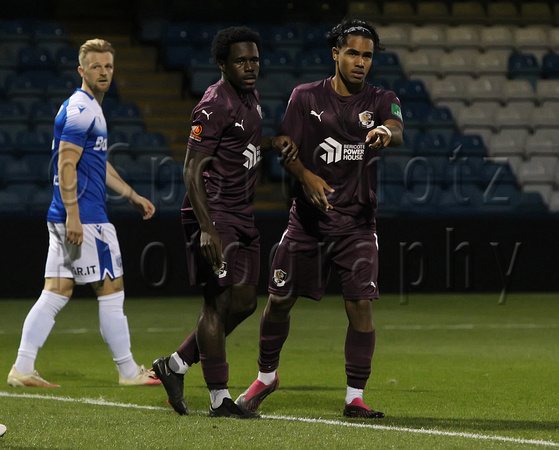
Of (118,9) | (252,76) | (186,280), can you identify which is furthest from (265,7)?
(252,76)

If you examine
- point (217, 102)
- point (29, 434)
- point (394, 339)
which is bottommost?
point (394, 339)

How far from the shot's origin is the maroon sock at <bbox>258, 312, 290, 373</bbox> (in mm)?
5816

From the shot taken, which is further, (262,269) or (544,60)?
(544,60)

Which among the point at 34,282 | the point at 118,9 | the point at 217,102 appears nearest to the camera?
the point at 217,102

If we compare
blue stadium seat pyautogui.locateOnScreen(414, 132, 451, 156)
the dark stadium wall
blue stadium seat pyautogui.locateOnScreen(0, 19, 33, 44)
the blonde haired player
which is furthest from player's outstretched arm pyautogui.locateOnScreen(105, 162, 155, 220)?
blue stadium seat pyautogui.locateOnScreen(0, 19, 33, 44)

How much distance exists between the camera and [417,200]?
13.5 meters

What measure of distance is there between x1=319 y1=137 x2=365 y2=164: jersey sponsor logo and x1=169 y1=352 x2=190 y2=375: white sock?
1.35m

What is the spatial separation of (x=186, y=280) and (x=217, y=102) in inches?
286

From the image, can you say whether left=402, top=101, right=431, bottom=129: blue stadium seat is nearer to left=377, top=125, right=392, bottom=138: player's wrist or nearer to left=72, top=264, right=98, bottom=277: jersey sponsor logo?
left=72, top=264, right=98, bottom=277: jersey sponsor logo

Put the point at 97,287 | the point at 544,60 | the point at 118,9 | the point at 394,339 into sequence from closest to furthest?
1. the point at 97,287
2. the point at 394,339
3. the point at 544,60
4. the point at 118,9

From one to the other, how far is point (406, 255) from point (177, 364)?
7.35 meters

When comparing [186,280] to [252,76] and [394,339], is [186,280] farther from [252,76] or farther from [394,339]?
[252,76]

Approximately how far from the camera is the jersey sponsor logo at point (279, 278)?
5.73 m

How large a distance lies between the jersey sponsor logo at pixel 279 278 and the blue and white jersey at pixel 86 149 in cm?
153
